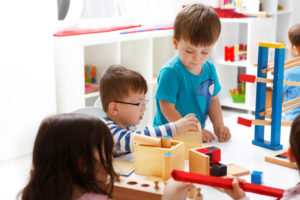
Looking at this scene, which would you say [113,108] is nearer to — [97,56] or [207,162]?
[207,162]

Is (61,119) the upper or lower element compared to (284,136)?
upper

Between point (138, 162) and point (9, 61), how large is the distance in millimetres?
1948

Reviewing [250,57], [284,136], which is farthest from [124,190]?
[250,57]

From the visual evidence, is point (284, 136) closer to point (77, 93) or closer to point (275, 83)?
point (275, 83)

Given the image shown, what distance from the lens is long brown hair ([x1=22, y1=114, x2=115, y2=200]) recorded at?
0.97 m

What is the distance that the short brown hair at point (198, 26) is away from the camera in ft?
5.23

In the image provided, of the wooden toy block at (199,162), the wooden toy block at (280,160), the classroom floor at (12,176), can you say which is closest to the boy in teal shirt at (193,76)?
the wooden toy block at (280,160)

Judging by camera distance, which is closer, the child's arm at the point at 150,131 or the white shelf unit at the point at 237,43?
the child's arm at the point at 150,131

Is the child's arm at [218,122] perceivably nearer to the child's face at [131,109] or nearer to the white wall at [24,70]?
the child's face at [131,109]

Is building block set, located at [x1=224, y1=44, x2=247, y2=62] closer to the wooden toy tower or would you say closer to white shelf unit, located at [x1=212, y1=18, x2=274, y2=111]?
white shelf unit, located at [x1=212, y1=18, x2=274, y2=111]

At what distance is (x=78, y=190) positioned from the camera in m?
1.00

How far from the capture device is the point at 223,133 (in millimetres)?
1614

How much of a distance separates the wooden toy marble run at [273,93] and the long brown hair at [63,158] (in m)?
0.67

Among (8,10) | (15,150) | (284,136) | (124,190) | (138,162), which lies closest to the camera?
(124,190)
